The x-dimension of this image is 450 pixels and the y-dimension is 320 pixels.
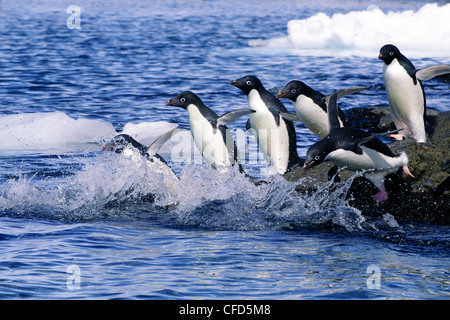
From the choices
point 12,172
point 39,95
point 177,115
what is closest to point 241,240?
point 12,172

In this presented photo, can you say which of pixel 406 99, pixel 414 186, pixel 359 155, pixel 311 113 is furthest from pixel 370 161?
pixel 311 113

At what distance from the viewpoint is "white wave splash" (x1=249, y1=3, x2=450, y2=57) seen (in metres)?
24.3

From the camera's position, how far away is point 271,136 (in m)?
8.43

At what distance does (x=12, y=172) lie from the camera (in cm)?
955

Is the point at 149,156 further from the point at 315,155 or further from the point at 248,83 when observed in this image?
the point at 315,155

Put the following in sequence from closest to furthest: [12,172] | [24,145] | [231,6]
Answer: [12,172]
[24,145]
[231,6]

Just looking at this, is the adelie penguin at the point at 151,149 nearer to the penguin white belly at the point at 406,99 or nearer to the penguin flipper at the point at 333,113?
the penguin flipper at the point at 333,113

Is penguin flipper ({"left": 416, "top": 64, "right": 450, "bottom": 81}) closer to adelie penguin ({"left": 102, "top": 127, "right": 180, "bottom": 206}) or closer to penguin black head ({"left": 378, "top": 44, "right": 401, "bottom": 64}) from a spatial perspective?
penguin black head ({"left": 378, "top": 44, "right": 401, "bottom": 64})

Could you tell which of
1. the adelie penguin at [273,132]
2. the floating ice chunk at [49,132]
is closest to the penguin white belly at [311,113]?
the adelie penguin at [273,132]

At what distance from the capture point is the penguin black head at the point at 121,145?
8617 mm

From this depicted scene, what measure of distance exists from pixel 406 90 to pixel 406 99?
9 cm

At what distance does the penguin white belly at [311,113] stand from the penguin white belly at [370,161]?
1192 mm
